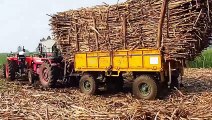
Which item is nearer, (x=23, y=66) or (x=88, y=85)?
(x=88, y=85)

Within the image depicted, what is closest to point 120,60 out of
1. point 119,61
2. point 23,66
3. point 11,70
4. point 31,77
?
point 119,61

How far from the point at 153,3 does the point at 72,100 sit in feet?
13.1

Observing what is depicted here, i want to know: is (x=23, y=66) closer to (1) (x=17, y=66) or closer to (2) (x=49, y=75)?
(1) (x=17, y=66)

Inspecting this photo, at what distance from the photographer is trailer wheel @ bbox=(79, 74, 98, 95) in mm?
13445

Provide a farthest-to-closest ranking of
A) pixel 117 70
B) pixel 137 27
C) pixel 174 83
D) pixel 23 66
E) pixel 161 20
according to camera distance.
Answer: pixel 23 66
pixel 174 83
pixel 117 70
pixel 137 27
pixel 161 20

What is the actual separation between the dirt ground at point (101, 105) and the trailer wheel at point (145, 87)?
28cm

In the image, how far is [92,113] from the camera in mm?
8898

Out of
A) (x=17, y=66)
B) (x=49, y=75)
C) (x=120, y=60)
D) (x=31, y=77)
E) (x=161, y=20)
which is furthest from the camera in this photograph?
(x=17, y=66)

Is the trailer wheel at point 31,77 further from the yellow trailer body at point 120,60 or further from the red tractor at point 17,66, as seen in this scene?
the yellow trailer body at point 120,60

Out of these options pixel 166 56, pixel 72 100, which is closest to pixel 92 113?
pixel 72 100

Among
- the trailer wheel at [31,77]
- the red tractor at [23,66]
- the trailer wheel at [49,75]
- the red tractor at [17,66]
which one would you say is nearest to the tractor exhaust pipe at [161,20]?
the trailer wheel at [49,75]

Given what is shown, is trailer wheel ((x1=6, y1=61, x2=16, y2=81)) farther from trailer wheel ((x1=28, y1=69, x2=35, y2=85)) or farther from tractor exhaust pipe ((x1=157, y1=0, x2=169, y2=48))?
tractor exhaust pipe ((x1=157, y1=0, x2=169, y2=48))

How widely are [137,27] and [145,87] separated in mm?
2031

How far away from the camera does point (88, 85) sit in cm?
1382
